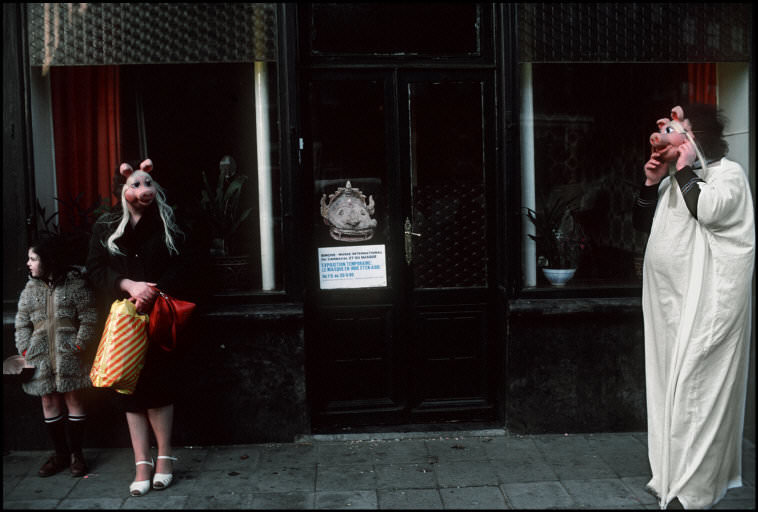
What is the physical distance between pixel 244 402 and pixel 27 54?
2.75 m

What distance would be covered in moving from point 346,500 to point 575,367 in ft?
6.40

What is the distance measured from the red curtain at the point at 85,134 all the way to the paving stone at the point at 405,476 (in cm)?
268

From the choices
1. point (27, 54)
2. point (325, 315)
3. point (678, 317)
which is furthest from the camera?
point (325, 315)

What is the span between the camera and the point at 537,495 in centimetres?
432

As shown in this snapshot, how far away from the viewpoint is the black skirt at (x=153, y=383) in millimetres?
4445

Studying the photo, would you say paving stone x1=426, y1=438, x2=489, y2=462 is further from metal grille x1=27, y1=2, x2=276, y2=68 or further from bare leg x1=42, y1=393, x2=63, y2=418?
metal grille x1=27, y1=2, x2=276, y2=68

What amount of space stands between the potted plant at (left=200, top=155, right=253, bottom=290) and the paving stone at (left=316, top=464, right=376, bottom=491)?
1403mm

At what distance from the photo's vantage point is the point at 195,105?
17.6 feet

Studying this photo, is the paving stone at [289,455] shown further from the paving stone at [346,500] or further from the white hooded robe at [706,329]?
the white hooded robe at [706,329]

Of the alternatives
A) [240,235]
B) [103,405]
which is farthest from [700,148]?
[103,405]

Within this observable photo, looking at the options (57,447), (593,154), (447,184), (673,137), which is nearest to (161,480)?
(57,447)

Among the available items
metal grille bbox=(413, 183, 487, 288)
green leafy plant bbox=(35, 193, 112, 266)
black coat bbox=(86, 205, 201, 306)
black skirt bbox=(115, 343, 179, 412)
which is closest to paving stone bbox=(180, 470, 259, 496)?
black skirt bbox=(115, 343, 179, 412)

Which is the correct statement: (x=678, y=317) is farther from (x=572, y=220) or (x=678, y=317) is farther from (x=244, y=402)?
(x=244, y=402)

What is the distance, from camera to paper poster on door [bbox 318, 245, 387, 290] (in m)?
5.40
